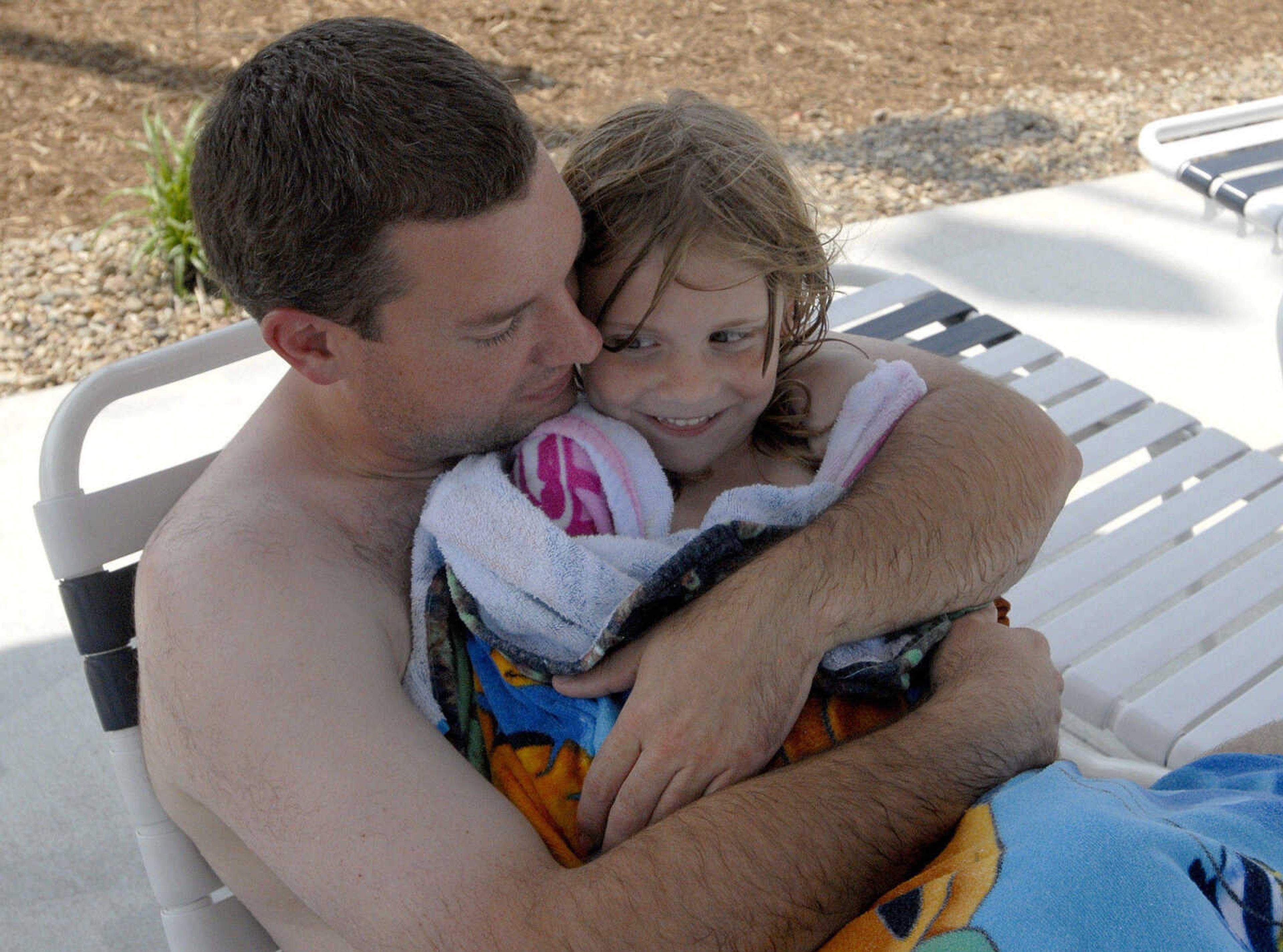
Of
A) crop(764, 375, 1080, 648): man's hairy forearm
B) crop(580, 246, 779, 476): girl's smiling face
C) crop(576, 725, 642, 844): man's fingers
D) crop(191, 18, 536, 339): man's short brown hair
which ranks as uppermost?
crop(191, 18, 536, 339): man's short brown hair

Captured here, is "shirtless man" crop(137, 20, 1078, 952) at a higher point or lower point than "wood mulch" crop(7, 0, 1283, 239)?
higher

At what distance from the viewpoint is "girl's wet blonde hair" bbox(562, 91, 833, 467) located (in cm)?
174

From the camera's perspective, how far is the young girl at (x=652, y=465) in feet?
5.26

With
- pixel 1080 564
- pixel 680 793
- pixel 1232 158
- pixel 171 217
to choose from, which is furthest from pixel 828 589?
pixel 171 217

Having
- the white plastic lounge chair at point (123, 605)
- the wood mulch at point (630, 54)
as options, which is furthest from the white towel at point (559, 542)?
the wood mulch at point (630, 54)

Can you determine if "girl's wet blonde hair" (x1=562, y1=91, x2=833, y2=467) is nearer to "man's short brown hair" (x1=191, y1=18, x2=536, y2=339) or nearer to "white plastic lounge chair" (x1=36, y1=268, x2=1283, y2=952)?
"man's short brown hair" (x1=191, y1=18, x2=536, y2=339)

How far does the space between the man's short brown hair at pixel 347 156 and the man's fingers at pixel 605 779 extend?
611 millimetres

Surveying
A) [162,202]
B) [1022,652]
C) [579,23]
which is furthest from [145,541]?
[579,23]

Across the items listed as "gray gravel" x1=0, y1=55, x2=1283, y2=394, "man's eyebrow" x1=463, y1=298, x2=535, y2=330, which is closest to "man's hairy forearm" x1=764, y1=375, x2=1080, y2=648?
"man's eyebrow" x1=463, y1=298, x2=535, y2=330

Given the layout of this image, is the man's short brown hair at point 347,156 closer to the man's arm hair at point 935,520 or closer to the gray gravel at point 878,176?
the man's arm hair at point 935,520

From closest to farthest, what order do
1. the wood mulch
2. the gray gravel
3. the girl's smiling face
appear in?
1. the girl's smiling face
2. the gray gravel
3. the wood mulch

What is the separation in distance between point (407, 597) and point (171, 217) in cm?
324

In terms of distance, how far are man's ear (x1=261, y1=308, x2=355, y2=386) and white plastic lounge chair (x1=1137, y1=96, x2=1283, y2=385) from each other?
237 cm

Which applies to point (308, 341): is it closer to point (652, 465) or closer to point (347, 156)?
point (347, 156)
